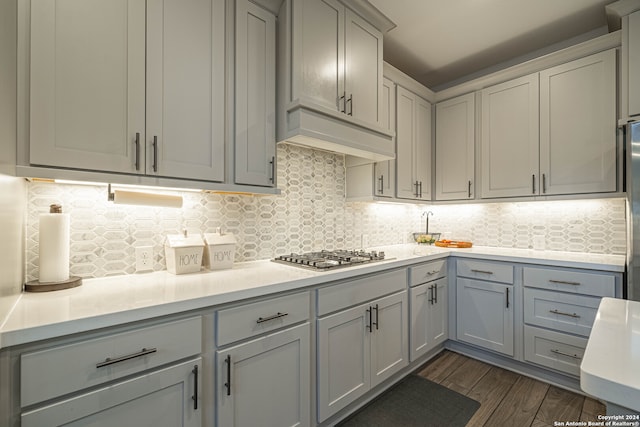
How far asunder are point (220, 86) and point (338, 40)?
37.5 inches

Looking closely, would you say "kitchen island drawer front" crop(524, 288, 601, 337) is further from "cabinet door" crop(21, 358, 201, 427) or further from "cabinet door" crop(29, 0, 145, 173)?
"cabinet door" crop(29, 0, 145, 173)

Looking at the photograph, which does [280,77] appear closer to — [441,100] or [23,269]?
[23,269]

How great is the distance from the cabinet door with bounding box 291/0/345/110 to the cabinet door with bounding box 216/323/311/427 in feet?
4.64

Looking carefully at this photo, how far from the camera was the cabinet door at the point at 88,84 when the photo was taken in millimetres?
1077

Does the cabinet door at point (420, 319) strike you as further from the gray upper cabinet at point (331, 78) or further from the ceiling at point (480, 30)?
the ceiling at point (480, 30)

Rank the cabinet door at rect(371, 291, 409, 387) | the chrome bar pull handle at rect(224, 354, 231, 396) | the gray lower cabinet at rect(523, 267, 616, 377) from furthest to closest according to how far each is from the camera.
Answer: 1. the gray lower cabinet at rect(523, 267, 616, 377)
2. the cabinet door at rect(371, 291, 409, 387)
3. the chrome bar pull handle at rect(224, 354, 231, 396)

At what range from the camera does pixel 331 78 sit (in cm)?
193

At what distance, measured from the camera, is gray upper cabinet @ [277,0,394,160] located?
1741 mm

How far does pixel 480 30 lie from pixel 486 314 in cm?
252

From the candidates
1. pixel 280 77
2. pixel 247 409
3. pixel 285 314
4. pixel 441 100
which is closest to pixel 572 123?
pixel 441 100

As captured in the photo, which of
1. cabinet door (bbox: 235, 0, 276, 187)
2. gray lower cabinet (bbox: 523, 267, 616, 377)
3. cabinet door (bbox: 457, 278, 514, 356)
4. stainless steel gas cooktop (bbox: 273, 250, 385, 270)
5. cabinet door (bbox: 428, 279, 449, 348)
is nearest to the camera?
cabinet door (bbox: 235, 0, 276, 187)

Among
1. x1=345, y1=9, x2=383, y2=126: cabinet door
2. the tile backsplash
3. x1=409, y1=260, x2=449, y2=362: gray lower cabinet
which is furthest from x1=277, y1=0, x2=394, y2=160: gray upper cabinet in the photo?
x1=409, y1=260, x2=449, y2=362: gray lower cabinet

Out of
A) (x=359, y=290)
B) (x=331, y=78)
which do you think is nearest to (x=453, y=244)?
(x=359, y=290)

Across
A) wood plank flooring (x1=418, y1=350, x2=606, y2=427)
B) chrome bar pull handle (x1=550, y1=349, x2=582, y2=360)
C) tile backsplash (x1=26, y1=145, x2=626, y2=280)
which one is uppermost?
tile backsplash (x1=26, y1=145, x2=626, y2=280)
